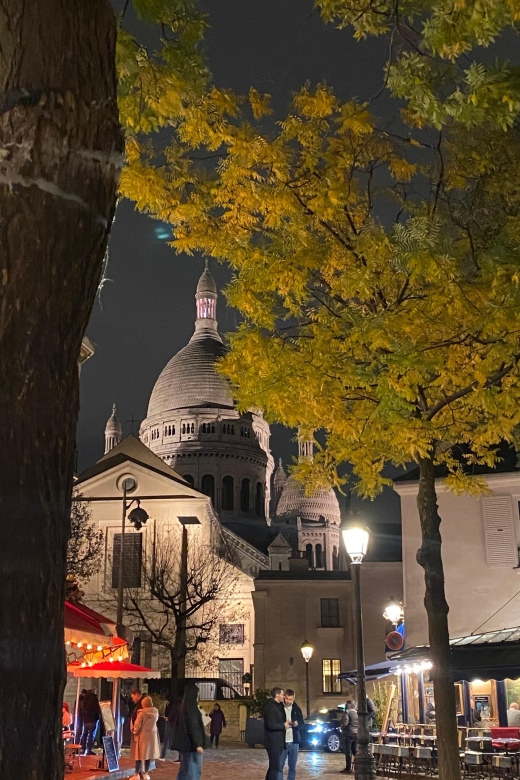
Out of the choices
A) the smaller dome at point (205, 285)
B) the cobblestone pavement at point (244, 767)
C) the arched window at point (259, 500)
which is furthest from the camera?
the smaller dome at point (205, 285)

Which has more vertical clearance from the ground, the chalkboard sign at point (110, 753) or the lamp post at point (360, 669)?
the lamp post at point (360, 669)

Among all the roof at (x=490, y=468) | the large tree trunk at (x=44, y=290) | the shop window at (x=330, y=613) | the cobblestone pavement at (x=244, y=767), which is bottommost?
the cobblestone pavement at (x=244, y=767)

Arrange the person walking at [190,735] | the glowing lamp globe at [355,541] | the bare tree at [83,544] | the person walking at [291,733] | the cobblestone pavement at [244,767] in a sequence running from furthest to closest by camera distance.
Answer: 1. the bare tree at [83,544]
2. the cobblestone pavement at [244,767]
3. the person walking at [291,733]
4. the glowing lamp globe at [355,541]
5. the person walking at [190,735]

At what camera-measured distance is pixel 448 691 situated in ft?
38.8

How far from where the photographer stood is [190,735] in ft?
36.5

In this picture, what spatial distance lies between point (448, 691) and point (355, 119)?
7881 millimetres

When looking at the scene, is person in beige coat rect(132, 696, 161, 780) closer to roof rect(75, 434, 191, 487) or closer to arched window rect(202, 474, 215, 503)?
roof rect(75, 434, 191, 487)

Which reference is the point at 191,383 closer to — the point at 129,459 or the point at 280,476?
the point at 280,476

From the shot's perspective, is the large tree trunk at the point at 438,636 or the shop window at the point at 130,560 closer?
the large tree trunk at the point at 438,636

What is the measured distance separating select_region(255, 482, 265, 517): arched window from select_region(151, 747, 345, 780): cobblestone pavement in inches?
2567

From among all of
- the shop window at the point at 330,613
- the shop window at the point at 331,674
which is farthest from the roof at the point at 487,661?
the shop window at the point at 330,613

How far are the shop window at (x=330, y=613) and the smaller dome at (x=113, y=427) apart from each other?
76520 millimetres

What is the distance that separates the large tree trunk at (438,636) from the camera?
11422 millimetres

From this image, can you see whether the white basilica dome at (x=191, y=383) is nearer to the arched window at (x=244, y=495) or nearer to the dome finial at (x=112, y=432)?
the arched window at (x=244, y=495)
